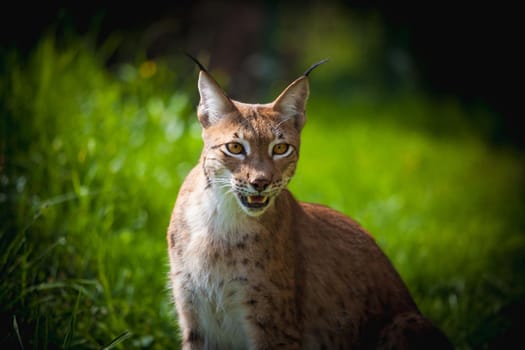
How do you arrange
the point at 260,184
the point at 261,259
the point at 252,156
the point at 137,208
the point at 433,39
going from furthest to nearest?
the point at 433,39, the point at 137,208, the point at 261,259, the point at 252,156, the point at 260,184

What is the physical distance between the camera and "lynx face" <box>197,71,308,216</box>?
136 inches

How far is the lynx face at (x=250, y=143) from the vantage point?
11.3 feet

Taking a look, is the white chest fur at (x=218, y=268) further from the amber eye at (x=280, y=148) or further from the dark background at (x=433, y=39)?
the dark background at (x=433, y=39)

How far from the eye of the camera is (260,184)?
11.1 feet

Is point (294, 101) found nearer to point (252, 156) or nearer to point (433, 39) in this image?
point (252, 156)

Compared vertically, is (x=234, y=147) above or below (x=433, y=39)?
below

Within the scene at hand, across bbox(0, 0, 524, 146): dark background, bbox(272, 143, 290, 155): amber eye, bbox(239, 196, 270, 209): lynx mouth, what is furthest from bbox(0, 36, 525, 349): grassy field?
bbox(0, 0, 524, 146): dark background

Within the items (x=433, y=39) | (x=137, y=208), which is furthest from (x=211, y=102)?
(x=433, y=39)

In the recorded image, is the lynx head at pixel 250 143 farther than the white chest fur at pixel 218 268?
No

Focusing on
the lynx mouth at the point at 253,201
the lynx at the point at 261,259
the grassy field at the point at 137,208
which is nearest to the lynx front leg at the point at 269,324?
the lynx at the point at 261,259

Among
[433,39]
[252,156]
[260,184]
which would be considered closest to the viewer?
[260,184]

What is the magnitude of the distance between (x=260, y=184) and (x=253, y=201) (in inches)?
5.4

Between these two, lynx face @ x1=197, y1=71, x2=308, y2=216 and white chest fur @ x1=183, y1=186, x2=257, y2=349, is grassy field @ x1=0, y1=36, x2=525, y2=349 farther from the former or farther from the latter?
lynx face @ x1=197, y1=71, x2=308, y2=216

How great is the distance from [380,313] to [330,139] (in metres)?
5.44
